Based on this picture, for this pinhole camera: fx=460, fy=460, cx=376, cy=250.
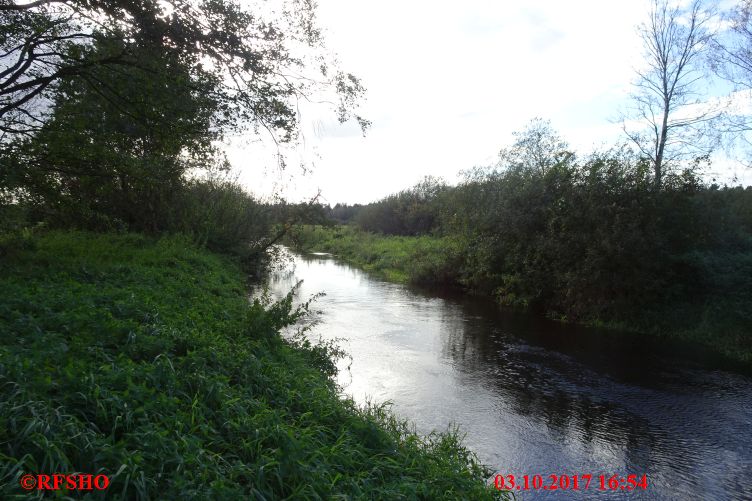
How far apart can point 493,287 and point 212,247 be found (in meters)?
13.9

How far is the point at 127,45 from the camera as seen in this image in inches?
324

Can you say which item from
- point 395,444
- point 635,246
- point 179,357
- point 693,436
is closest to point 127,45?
point 179,357

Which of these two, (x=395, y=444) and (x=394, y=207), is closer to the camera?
(x=395, y=444)

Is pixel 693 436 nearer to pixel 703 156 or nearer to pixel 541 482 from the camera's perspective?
pixel 541 482

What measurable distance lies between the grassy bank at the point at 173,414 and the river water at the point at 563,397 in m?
1.61

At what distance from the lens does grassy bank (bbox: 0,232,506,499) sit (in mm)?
3164

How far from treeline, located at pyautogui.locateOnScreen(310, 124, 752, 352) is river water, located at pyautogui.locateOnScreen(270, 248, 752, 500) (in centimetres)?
208

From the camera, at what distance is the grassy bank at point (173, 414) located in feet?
10.4
